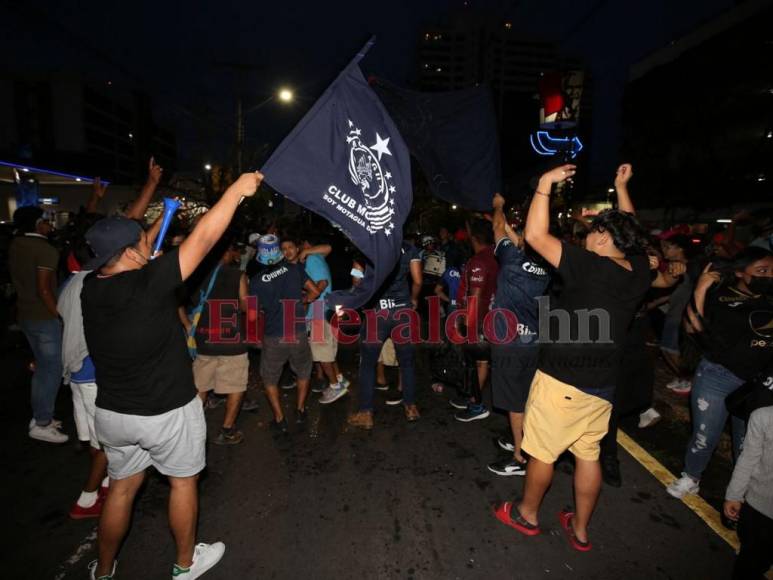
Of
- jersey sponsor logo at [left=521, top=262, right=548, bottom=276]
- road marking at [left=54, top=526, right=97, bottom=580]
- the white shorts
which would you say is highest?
jersey sponsor logo at [left=521, top=262, right=548, bottom=276]

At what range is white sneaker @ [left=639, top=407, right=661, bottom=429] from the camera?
465cm

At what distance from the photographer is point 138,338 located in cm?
225

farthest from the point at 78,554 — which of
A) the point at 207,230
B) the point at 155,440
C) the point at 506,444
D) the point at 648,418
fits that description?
the point at 648,418

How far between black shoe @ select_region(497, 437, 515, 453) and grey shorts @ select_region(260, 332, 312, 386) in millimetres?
2201

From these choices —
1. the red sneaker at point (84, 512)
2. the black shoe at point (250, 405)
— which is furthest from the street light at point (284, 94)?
the red sneaker at point (84, 512)

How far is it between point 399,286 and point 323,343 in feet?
4.42

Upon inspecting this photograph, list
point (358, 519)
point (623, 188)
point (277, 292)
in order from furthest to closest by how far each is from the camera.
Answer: point (277, 292) → point (623, 188) → point (358, 519)

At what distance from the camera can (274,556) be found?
284 centimetres

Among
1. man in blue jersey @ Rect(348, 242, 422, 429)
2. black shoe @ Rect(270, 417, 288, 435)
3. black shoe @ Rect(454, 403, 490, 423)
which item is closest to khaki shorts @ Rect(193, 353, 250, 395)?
black shoe @ Rect(270, 417, 288, 435)

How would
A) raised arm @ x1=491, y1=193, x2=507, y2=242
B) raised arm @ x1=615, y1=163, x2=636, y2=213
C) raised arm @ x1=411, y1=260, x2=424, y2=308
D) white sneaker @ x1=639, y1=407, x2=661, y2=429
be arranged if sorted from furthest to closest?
raised arm @ x1=411, y1=260, x2=424, y2=308, white sneaker @ x1=639, y1=407, x2=661, y2=429, raised arm @ x1=491, y1=193, x2=507, y2=242, raised arm @ x1=615, y1=163, x2=636, y2=213

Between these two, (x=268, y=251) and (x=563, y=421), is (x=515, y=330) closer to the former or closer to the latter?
(x=563, y=421)

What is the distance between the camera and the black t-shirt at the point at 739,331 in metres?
2.91

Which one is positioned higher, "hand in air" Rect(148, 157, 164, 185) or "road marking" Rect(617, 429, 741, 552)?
"hand in air" Rect(148, 157, 164, 185)

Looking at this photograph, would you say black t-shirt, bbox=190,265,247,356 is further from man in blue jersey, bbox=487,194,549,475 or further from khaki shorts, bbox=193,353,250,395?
man in blue jersey, bbox=487,194,549,475
